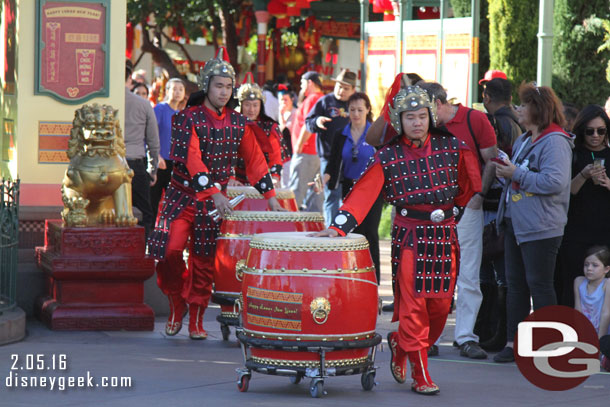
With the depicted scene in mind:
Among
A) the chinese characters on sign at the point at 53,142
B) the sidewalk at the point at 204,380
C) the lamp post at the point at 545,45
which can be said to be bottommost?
the sidewalk at the point at 204,380

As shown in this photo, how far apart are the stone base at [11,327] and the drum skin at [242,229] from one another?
1.48 meters

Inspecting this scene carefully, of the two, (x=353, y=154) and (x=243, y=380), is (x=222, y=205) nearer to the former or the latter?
(x=243, y=380)

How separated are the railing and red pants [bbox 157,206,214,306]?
1084mm

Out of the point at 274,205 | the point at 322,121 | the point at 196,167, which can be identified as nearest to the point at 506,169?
the point at 274,205

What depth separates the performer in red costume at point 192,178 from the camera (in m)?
8.10

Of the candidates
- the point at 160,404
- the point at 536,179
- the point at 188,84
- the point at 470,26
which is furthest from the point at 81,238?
the point at 470,26

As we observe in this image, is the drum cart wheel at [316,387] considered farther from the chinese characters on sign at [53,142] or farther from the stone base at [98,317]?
the chinese characters on sign at [53,142]

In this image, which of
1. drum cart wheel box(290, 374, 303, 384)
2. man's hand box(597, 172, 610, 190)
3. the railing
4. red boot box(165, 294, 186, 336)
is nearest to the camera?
drum cart wheel box(290, 374, 303, 384)

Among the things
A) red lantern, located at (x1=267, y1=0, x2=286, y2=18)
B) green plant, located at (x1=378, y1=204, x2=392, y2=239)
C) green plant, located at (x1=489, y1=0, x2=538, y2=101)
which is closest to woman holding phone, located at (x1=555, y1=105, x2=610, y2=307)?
green plant, located at (x1=489, y1=0, x2=538, y2=101)

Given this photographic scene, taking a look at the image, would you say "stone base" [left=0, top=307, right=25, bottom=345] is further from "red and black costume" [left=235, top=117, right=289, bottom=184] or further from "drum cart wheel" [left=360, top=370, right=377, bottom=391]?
"drum cart wheel" [left=360, top=370, right=377, bottom=391]

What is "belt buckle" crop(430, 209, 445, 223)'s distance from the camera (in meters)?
6.52

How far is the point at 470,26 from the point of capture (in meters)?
13.0

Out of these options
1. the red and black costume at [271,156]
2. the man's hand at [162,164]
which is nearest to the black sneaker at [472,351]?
the red and black costume at [271,156]

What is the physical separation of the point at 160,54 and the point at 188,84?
15.4 meters
